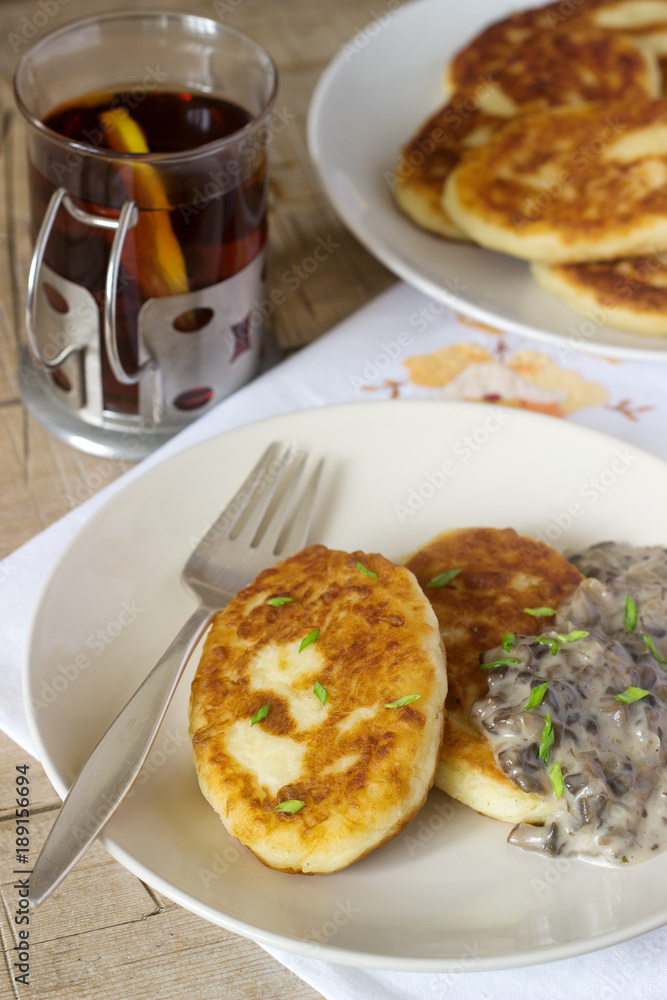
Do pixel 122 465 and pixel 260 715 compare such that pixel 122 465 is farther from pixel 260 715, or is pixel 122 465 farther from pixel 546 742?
pixel 546 742

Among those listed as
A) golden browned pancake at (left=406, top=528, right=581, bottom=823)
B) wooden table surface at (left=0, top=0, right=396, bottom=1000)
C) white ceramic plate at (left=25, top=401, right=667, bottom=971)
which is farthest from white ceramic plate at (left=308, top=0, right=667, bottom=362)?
golden browned pancake at (left=406, top=528, right=581, bottom=823)

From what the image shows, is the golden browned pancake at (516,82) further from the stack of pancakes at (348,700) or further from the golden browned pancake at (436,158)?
the stack of pancakes at (348,700)

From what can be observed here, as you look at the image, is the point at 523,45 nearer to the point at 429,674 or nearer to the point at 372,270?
the point at 372,270

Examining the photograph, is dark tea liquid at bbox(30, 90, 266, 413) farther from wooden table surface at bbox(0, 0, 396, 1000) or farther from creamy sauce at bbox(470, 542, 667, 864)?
creamy sauce at bbox(470, 542, 667, 864)

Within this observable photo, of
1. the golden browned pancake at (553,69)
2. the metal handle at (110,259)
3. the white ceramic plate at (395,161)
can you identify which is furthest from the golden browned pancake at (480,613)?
the golden browned pancake at (553,69)

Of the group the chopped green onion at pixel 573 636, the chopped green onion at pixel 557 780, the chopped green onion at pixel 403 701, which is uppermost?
the chopped green onion at pixel 403 701

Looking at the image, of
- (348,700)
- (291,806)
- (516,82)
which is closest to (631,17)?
(516,82)
